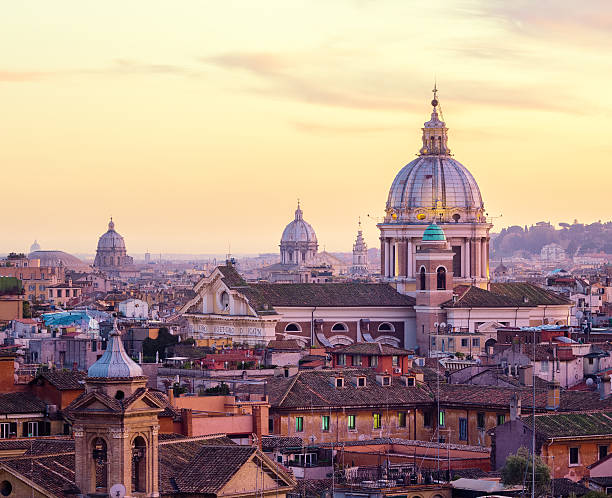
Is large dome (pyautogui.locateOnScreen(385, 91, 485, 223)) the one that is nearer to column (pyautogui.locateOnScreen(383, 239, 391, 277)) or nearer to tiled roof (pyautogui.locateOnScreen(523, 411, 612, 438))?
column (pyautogui.locateOnScreen(383, 239, 391, 277))

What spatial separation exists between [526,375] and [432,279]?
35766 millimetres

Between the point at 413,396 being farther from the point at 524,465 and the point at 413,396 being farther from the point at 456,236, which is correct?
the point at 456,236

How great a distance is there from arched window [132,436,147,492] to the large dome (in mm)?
64500

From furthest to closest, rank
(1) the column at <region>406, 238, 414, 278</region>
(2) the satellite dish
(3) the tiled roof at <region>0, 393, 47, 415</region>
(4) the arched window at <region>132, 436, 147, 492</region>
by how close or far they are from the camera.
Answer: (1) the column at <region>406, 238, 414, 278</region>, (3) the tiled roof at <region>0, 393, 47, 415</region>, (4) the arched window at <region>132, 436, 147, 492</region>, (2) the satellite dish

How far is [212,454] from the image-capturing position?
3334 cm

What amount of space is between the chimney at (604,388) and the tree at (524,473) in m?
11.0

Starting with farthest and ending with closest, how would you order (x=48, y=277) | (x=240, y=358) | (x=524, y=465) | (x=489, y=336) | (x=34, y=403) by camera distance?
(x=48, y=277) → (x=489, y=336) → (x=240, y=358) → (x=34, y=403) → (x=524, y=465)

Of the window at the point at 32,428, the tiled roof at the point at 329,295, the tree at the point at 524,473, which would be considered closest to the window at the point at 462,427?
the tree at the point at 524,473

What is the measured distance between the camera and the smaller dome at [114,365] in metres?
31.2

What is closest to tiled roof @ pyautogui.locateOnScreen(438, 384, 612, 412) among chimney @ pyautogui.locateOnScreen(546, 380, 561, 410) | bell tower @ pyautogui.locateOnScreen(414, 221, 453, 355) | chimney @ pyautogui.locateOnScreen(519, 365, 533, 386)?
chimney @ pyautogui.locateOnScreen(546, 380, 561, 410)

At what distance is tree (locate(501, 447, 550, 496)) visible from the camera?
123 feet

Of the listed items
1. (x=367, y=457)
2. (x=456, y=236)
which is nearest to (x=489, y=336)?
(x=456, y=236)

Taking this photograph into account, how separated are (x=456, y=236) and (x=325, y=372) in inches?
1721

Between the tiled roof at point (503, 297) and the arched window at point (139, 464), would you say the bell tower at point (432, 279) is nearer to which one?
the tiled roof at point (503, 297)
